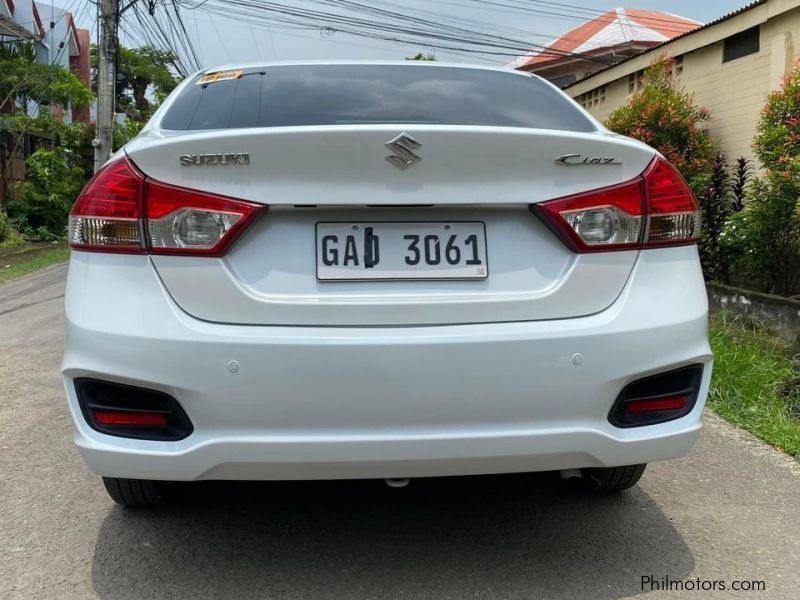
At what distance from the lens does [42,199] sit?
16594 mm

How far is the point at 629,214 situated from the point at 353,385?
0.91 m

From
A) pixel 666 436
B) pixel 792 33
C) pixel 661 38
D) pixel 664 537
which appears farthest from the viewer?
pixel 661 38

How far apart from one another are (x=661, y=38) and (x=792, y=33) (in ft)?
55.5

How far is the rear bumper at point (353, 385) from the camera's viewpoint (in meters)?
1.95

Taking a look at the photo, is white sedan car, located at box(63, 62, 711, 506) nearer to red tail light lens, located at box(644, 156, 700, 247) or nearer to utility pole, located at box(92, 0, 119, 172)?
red tail light lens, located at box(644, 156, 700, 247)

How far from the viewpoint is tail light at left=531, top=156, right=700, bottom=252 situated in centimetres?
210

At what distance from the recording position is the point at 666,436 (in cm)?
218

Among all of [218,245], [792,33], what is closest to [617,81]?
[792,33]

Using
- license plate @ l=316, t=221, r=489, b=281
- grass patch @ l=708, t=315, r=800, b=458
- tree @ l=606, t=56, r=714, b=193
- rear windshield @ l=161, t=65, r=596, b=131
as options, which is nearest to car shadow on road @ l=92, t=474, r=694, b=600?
license plate @ l=316, t=221, r=489, b=281

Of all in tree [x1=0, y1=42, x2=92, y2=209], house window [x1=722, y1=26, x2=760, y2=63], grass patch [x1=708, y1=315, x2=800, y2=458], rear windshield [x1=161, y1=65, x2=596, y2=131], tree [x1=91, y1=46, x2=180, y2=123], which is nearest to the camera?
rear windshield [x1=161, y1=65, x2=596, y2=131]

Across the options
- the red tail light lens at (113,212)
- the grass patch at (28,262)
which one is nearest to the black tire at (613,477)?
the red tail light lens at (113,212)

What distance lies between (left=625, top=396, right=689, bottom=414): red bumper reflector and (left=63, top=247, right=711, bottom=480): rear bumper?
0.09 meters

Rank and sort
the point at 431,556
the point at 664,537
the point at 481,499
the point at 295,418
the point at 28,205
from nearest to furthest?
1. the point at 295,418
2. the point at 431,556
3. the point at 664,537
4. the point at 481,499
5. the point at 28,205

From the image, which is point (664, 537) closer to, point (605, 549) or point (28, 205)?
A: point (605, 549)
